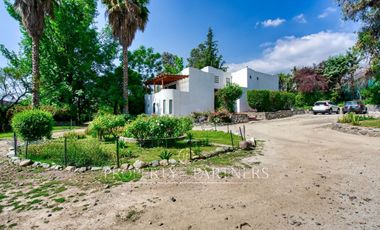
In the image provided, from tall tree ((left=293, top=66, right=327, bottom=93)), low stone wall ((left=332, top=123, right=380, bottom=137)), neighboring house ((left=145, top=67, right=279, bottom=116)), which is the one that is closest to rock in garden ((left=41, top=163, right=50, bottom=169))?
low stone wall ((left=332, top=123, right=380, bottom=137))

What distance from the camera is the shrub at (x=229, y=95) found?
25594mm

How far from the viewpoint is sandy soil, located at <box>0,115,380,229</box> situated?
396cm

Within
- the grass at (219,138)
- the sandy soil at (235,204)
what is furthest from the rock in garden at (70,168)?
the grass at (219,138)

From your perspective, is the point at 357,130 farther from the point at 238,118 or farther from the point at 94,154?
the point at 94,154

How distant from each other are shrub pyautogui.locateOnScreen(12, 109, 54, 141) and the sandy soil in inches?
306

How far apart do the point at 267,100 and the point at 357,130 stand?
47.7 feet

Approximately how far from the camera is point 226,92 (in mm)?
25641

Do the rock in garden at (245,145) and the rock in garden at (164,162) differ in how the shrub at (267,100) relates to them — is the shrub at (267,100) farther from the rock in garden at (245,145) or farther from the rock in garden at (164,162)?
the rock in garden at (164,162)

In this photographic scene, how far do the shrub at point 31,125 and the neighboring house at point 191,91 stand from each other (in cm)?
1333

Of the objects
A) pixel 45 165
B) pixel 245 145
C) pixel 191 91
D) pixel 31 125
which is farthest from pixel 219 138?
pixel 191 91

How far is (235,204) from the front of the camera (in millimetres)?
4641

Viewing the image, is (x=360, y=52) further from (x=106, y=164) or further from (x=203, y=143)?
(x=106, y=164)

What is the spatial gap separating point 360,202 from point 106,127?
11.3 m

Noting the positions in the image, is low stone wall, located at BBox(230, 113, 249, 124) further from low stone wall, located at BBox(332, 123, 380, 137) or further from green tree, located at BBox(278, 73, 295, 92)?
green tree, located at BBox(278, 73, 295, 92)
